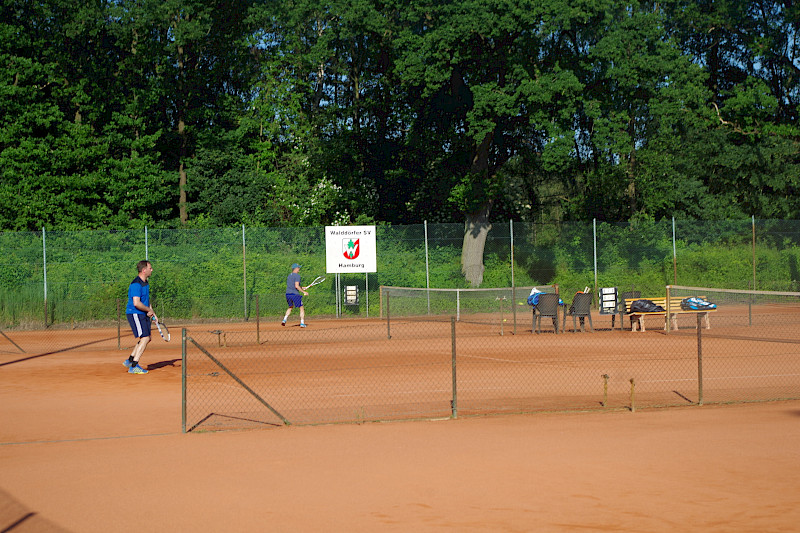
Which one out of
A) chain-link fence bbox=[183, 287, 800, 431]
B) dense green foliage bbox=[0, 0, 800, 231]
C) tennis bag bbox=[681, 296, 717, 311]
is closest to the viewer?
chain-link fence bbox=[183, 287, 800, 431]

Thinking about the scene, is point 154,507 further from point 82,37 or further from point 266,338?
point 82,37

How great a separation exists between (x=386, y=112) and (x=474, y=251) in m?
13.7

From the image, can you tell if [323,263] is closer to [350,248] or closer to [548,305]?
[350,248]

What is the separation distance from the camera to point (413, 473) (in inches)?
306

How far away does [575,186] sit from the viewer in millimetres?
43594

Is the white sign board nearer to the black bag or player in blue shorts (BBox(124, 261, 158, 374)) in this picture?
the black bag

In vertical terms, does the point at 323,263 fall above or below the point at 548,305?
above

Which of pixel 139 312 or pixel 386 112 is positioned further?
pixel 386 112

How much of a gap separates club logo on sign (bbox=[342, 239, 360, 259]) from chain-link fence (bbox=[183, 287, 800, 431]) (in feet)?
14.5

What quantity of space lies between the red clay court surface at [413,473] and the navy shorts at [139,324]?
3.28 meters

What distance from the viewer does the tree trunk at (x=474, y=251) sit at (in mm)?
30656

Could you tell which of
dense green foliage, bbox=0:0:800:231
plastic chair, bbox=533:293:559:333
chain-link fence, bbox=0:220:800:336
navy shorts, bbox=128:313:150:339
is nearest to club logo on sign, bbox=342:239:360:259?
chain-link fence, bbox=0:220:800:336

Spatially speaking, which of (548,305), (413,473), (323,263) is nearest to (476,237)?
(323,263)

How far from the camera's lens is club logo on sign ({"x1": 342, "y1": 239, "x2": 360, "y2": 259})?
27.1 meters
